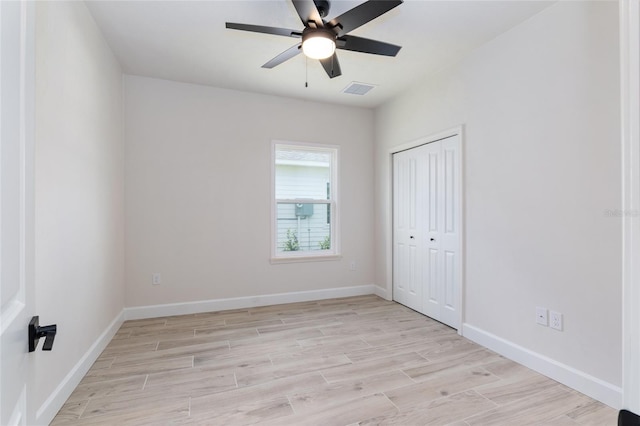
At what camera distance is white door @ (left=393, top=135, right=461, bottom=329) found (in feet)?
10.7

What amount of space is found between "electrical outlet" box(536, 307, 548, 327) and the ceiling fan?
2317 mm

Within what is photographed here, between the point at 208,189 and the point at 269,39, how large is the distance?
1929 millimetres

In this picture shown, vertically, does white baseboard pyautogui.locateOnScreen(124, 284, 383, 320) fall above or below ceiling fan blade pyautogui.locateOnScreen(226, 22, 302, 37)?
below

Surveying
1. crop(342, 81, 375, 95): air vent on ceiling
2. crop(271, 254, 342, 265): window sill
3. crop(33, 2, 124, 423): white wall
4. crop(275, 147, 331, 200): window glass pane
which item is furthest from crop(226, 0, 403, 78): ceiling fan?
crop(271, 254, 342, 265): window sill

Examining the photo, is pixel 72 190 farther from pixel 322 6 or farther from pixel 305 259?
pixel 305 259

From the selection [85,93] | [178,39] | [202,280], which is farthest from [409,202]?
[85,93]

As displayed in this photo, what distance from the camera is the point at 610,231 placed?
201cm

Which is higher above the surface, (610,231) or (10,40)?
(10,40)

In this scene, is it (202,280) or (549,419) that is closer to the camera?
(549,419)

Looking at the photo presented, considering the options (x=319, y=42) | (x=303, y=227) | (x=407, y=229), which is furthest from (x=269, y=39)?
(x=407, y=229)

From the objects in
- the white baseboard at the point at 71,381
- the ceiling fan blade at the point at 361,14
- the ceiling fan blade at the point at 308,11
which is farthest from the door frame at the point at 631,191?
the white baseboard at the point at 71,381

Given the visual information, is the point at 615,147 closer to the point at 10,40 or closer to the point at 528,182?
the point at 528,182

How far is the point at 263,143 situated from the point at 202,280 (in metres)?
1.95

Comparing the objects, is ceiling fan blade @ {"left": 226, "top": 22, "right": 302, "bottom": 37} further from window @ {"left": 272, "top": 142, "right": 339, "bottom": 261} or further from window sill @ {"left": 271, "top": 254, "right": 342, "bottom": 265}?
window sill @ {"left": 271, "top": 254, "right": 342, "bottom": 265}
